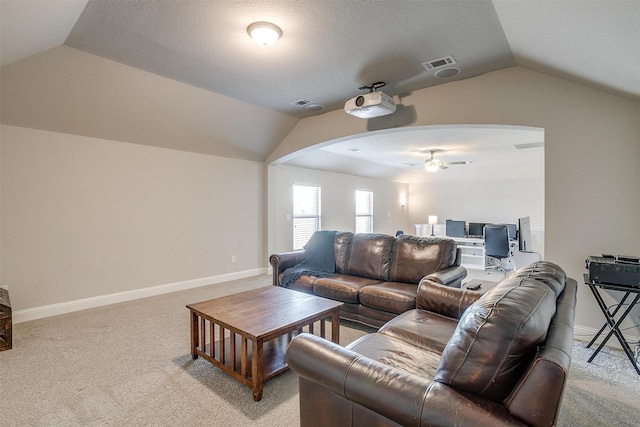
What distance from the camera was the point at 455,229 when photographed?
340 inches

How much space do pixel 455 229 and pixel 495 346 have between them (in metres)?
8.25

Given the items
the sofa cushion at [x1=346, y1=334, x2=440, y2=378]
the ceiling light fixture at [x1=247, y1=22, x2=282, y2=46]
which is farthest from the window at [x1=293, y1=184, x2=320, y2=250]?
the sofa cushion at [x1=346, y1=334, x2=440, y2=378]

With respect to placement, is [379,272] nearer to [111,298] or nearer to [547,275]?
[547,275]

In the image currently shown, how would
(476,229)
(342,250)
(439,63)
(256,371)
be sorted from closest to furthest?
(256,371), (439,63), (342,250), (476,229)

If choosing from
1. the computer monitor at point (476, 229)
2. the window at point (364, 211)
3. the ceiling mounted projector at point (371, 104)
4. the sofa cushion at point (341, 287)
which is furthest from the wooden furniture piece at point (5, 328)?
the computer monitor at point (476, 229)

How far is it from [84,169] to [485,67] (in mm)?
4854

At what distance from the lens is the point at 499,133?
Answer: 502cm

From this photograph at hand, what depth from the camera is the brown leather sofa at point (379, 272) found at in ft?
9.83

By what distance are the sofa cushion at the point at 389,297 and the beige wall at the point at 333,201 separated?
3174 mm

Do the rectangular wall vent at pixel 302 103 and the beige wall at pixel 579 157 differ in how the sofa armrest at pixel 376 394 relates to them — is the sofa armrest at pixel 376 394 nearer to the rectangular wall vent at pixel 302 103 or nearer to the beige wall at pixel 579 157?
the beige wall at pixel 579 157

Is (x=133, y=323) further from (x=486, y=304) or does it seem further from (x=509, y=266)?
(x=509, y=266)

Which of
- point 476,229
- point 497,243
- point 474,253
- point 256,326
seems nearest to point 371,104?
point 256,326

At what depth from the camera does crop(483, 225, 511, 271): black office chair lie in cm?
625

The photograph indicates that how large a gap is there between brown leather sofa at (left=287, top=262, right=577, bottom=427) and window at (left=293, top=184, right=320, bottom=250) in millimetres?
5316
